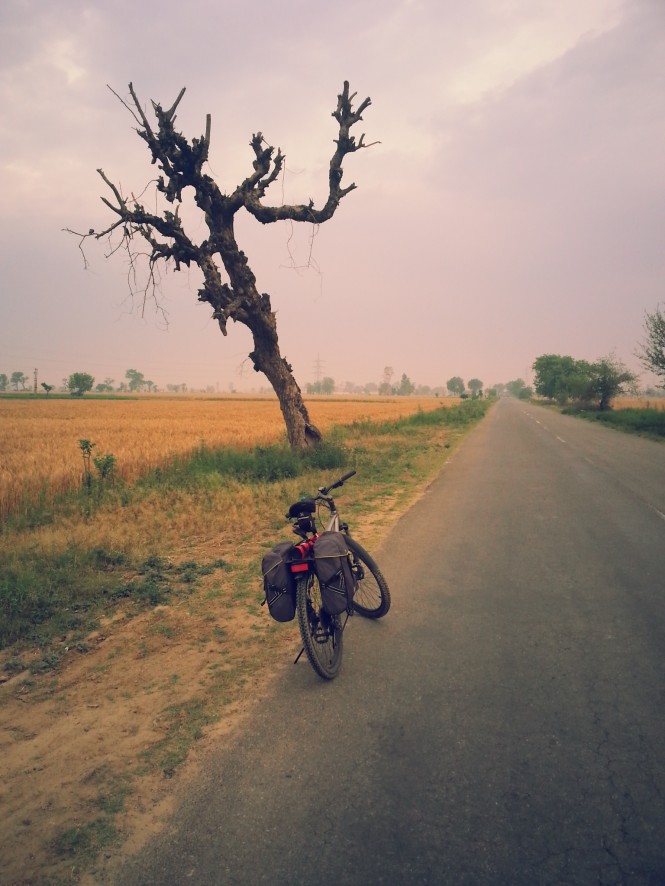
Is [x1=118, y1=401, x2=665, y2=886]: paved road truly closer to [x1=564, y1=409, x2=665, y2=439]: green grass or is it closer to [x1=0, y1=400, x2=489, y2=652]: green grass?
[x1=0, y1=400, x2=489, y2=652]: green grass

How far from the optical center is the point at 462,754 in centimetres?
289

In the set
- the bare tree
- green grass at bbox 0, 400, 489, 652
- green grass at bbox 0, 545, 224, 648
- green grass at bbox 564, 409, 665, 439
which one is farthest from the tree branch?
green grass at bbox 564, 409, 665, 439

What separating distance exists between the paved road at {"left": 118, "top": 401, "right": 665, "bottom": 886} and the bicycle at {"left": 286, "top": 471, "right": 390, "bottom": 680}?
→ 0.15 m

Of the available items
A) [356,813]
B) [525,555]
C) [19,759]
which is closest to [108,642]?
[19,759]

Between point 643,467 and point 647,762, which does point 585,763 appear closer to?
point 647,762

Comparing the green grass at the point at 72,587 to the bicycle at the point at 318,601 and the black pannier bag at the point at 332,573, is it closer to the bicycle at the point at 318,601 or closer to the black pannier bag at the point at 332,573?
the bicycle at the point at 318,601

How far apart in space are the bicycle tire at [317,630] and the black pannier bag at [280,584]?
0.06 m

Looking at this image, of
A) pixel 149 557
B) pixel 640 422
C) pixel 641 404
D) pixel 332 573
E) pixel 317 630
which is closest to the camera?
pixel 332 573

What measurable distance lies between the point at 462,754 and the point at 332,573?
4.42 feet

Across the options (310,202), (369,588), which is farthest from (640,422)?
(369,588)

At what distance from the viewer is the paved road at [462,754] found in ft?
7.37

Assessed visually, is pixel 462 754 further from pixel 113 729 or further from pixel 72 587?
pixel 72 587

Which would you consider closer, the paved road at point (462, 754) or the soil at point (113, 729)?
the paved road at point (462, 754)

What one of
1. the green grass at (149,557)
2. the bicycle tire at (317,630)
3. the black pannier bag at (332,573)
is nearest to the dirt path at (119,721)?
the green grass at (149,557)
